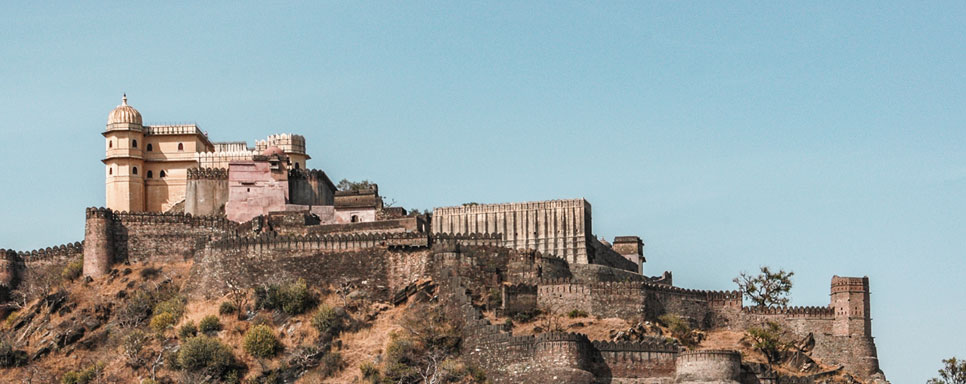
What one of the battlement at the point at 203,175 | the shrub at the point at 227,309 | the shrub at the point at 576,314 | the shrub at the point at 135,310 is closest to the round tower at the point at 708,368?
the shrub at the point at 576,314

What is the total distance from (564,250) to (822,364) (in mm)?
15203

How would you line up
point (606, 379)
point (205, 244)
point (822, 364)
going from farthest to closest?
point (205, 244), point (822, 364), point (606, 379)

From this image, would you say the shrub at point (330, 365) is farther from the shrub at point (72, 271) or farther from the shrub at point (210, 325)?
the shrub at point (72, 271)

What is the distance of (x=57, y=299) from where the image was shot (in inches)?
3858

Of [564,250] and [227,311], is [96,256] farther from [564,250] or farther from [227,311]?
[564,250]

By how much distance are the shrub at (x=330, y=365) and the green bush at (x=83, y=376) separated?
33.4 feet

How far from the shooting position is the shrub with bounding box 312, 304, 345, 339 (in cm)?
9100

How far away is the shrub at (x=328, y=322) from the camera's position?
3583 inches

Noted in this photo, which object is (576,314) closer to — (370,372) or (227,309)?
(370,372)

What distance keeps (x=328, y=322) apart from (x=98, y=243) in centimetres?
1537

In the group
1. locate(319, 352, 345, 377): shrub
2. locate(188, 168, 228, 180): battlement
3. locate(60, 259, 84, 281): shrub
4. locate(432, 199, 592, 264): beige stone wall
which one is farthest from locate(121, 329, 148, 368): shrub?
locate(432, 199, 592, 264): beige stone wall

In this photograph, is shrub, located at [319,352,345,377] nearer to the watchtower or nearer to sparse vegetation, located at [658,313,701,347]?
sparse vegetation, located at [658,313,701,347]

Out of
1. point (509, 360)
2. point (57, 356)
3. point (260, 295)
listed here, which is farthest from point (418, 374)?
point (57, 356)

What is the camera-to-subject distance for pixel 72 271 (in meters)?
100
